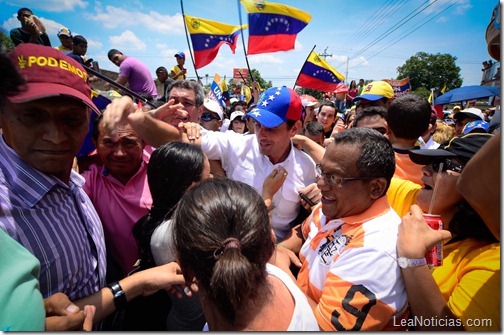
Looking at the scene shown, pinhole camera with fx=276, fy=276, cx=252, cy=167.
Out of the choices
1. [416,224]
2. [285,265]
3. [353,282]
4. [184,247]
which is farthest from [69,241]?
[416,224]

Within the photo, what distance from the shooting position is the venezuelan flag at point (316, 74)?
607 centimetres

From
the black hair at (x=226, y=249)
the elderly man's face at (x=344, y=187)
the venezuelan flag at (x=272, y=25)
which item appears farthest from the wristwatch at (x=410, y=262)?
the venezuelan flag at (x=272, y=25)

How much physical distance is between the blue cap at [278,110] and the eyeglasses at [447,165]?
1.08m

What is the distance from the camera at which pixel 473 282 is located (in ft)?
3.94

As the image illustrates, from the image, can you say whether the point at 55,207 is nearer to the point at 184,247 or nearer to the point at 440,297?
the point at 184,247

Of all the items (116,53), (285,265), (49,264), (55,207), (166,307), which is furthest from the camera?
(116,53)

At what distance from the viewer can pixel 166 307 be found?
1.68 metres

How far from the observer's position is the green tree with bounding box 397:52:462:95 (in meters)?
50.1

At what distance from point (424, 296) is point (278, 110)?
5.36ft

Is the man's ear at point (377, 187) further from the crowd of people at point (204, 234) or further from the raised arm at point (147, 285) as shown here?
the raised arm at point (147, 285)

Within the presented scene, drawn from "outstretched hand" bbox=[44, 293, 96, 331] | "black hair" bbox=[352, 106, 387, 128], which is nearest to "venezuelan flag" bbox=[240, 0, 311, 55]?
"black hair" bbox=[352, 106, 387, 128]

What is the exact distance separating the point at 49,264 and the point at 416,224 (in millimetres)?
1591

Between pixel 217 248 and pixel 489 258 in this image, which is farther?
pixel 489 258

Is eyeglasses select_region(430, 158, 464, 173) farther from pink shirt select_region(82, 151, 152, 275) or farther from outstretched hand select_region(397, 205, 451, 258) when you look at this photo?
pink shirt select_region(82, 151, 152, 275)
